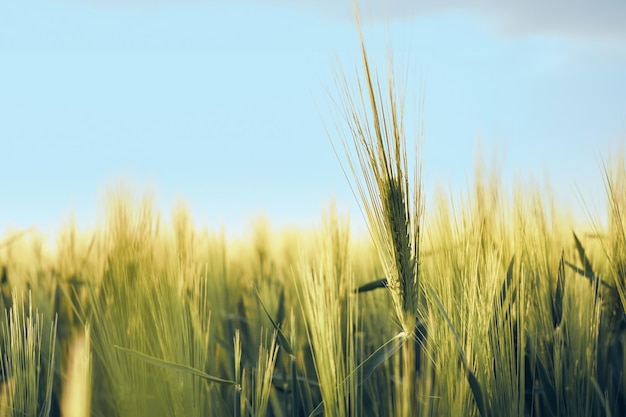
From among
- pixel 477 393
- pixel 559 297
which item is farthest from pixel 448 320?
pixel 559 297

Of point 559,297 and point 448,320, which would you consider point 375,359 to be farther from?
point 559,297

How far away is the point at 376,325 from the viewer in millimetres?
1899

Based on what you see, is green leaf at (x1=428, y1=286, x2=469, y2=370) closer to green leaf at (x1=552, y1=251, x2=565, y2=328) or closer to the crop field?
the crop field

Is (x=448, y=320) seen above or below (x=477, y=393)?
above

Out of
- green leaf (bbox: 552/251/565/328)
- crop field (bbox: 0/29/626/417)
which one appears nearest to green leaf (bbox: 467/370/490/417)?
crop field (bbox: 0/29/626/417)

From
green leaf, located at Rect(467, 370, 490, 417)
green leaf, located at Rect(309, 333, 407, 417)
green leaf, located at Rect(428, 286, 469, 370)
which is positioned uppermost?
green leaf, located at Rect(428, 286, 469, 370)

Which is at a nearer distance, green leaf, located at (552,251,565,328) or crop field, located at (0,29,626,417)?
crop field, located at (0,29,626,417)

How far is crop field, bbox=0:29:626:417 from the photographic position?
117 centimetres

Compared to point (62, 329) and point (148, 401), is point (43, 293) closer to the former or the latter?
point (62, 329)

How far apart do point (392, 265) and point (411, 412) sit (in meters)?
0.30

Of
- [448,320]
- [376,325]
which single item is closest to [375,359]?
[448,320]

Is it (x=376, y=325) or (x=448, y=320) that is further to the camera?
(x=376, y=325)

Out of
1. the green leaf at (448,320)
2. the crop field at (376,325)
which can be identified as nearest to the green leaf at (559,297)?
the crop field at (376,325)

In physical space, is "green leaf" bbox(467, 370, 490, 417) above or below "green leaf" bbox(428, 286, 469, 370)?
below
